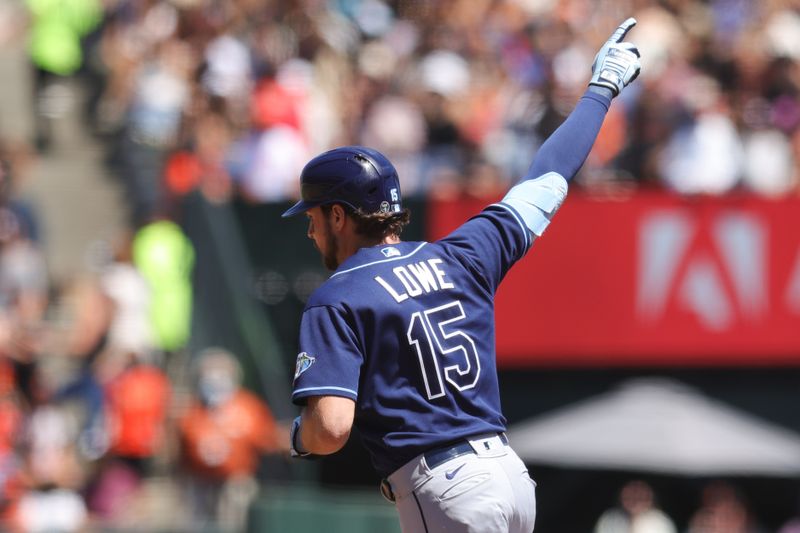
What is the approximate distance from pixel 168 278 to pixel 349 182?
8.57m

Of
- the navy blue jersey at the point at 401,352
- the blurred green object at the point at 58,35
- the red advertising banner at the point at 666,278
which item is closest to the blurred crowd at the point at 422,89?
the blurred green object at the point at 58,35

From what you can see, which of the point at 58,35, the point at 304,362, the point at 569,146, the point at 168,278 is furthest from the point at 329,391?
the point at 58,35

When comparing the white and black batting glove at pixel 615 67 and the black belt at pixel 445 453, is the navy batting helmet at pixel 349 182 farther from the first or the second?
the white and black batting glove at pixel 615 67

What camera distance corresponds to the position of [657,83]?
1296 cm

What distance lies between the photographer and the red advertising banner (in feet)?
40.9

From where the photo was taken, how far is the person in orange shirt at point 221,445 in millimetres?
11836

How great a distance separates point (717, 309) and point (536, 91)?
92.3 inches

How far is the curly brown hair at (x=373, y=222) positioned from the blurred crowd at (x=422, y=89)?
7.68 metres

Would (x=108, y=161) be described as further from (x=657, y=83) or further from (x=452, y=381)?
(x=452, y=381)

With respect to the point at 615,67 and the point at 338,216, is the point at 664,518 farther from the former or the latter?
the point at 338,216

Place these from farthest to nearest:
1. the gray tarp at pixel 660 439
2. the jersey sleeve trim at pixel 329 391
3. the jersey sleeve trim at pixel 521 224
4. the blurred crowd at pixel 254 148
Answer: the blurred crowd at pixel 254 148 < the gray tarp at pixel 660 439 < the jersey sleeve trim at pixel 521 224 < the jersey sleeve trim at pixel 329 391

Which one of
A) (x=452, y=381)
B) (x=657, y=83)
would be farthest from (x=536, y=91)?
(x=452, y=381)

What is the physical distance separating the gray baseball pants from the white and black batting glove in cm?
137

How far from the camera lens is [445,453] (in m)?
4.42
